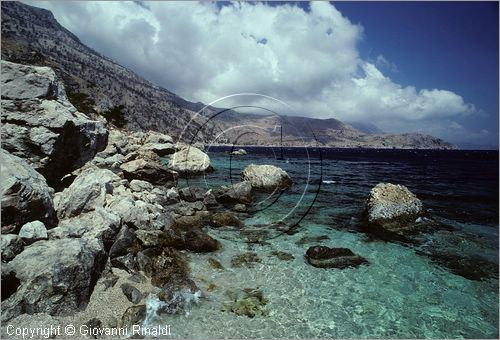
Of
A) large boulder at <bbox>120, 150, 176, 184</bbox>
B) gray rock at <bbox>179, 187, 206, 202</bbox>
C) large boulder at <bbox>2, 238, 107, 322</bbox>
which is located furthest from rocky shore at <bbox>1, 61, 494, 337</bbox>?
large boulder at <bbox>120, 150, 176, 184</bbox>

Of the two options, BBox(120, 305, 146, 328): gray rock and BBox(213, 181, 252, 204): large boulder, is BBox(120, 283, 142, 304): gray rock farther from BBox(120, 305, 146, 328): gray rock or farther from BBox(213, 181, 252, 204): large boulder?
→ BBox(213, 181, 252, 204): large boulder

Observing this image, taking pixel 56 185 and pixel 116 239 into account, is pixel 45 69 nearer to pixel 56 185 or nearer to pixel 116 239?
pixel 56 185

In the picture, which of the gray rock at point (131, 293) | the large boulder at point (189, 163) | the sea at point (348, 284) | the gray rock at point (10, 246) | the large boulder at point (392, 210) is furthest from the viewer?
the large boulder at point (189, 163)

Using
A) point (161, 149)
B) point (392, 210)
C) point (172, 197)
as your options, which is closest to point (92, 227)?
point (172, 197)

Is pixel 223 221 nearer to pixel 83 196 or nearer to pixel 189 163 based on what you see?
pixel 83 196

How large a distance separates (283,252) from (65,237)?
959cm

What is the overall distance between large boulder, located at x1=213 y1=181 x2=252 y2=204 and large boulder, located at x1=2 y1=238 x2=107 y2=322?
14405 millimetres

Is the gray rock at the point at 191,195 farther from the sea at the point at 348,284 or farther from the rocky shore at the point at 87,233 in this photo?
the sea at the point at 348,284

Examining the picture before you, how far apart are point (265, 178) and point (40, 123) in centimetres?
2030

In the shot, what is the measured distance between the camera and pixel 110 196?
1581 centimetres

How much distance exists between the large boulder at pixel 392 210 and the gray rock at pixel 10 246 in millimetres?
17726

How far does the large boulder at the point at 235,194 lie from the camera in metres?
24.3

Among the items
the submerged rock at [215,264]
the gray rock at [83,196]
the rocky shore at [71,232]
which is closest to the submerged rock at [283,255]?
the submerged rock at [215,264]

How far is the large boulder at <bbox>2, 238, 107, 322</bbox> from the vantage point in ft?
27.6
